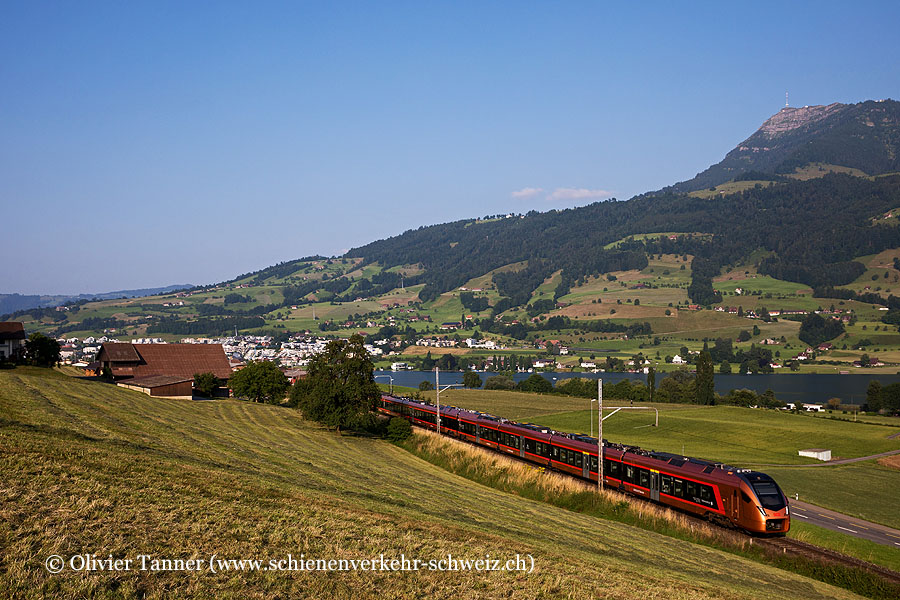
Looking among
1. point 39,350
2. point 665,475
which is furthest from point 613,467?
point 39,350

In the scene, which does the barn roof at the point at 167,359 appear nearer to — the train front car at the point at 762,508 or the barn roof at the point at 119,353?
the barn roof at the point at 119,353

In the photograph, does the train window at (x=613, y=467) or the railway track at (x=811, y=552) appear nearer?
the railway track at (x=811, y=552)

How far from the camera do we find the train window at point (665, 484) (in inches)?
1332

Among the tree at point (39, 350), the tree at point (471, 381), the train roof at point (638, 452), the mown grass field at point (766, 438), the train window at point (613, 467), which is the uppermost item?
the tree at point (39, 350)

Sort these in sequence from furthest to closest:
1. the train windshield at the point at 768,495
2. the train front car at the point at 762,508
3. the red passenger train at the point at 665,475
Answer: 1. the red passenger train at the point at 665,475
2. the train windshield at the point at 768,495
3. the train front car at the point at 762,508

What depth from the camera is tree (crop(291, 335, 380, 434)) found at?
2046 inches

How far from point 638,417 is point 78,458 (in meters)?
83.8

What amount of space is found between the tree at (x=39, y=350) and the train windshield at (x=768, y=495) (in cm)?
6318

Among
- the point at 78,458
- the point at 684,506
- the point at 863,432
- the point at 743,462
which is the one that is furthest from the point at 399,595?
the point at 863,432

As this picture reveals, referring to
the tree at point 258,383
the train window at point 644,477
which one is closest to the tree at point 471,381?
the tree at point 258,383

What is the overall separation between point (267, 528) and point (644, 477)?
26.9 m

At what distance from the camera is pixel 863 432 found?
77062mm

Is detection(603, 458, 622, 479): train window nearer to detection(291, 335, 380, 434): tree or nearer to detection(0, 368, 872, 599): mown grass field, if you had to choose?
detection(0, 368, 872, 599): mown grass field

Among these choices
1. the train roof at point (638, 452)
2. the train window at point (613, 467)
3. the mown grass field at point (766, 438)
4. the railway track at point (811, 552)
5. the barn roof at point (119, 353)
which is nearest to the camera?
the railway track at point (811, 552)
